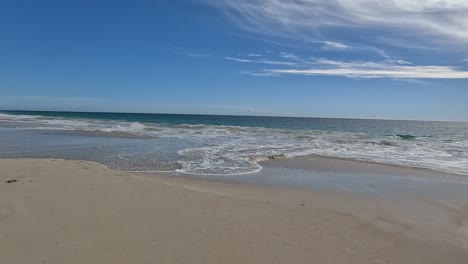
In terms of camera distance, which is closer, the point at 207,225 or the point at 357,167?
the point at 207,225

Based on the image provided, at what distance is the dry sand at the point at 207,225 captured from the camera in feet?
11.2

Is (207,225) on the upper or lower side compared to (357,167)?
upper

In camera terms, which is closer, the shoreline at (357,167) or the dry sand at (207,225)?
the dry sand at (207,225)

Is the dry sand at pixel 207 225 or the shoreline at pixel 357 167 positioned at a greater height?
the dry sand at pixel 207 225

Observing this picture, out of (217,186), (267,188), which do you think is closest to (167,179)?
(217,186)

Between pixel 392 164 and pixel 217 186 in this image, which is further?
pixel 392 164

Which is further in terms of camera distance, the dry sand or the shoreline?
the shoreline

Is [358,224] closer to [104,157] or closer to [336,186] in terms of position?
[336,186]

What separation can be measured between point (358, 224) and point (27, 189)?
16.9 ft

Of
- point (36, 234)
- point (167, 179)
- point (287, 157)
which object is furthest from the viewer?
point (287, 157)

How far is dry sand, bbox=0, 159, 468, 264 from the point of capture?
342cm

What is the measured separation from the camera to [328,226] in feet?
14.7

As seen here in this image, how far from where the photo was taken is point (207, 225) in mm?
4227

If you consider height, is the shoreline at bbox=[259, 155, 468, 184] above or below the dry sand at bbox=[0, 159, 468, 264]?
below
